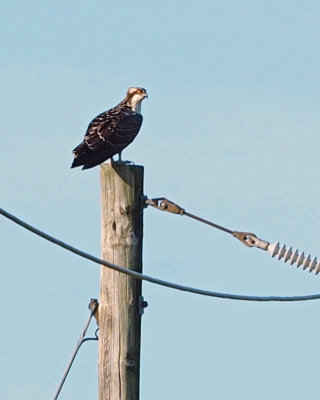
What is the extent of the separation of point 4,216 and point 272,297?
8.50 ft

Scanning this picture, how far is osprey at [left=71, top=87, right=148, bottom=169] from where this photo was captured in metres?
11.1

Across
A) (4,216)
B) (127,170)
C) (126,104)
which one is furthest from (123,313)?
(126,104)

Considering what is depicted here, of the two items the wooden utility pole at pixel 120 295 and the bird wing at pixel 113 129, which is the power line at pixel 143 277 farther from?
the bird wing at pixel 113 129

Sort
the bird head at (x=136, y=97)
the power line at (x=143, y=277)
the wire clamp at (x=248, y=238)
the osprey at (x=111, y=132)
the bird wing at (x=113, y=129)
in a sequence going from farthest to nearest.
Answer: the bird head at (x=136, y=97)
the bird wing at (x=113, y=129)
the osprey at (x=111, y=132)
the wire clamp at (x=248, y=238)
the power line at (x=143, y=277)

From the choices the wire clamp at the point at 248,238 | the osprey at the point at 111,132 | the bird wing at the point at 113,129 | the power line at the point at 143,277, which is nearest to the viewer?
the power line at the point at 143,277

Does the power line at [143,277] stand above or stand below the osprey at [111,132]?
below

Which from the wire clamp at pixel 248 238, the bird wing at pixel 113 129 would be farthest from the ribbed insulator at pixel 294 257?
the bird wing at pixel 113 129

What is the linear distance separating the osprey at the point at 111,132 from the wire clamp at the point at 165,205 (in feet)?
6.45

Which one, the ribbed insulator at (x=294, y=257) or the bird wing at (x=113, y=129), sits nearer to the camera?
the ribbed insulator at (x=294, y=257)

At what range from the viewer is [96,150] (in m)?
11.3

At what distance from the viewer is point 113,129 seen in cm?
1213

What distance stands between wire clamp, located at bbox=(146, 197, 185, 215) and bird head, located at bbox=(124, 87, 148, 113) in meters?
5.08

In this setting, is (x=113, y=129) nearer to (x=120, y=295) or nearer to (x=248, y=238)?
A: (x=248, y=238)

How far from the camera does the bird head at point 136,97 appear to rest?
13988mm
